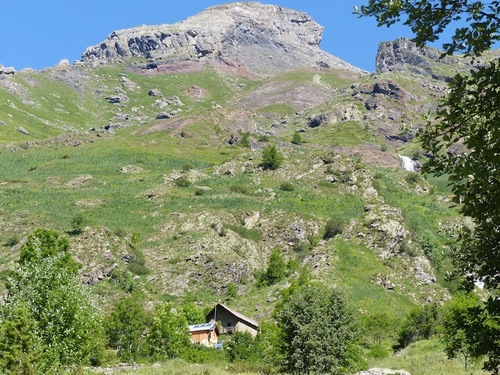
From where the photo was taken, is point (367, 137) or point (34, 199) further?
point (367, 137)

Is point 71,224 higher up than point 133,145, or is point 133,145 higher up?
point 133,145

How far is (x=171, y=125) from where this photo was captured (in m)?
174

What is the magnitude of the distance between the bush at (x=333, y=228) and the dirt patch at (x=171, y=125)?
90.4 metres

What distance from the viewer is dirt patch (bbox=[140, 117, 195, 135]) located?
172 metres

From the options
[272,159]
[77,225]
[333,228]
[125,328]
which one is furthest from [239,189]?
[125,328]

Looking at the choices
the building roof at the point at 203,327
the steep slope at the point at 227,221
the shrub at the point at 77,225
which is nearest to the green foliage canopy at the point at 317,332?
the steep slope at the point at 227,221

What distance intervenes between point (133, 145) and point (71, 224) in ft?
201

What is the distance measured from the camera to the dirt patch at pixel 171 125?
565ft

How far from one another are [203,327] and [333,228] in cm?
3003

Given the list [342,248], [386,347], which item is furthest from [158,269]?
[386,347]

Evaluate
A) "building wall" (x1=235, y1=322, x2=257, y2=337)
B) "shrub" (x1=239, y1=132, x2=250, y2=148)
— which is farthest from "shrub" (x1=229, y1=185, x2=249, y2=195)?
"shrub" (x1=239, y1=132, x2=250, y2=148)

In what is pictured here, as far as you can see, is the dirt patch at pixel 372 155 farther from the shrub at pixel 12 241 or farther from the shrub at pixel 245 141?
the shrub at pixel 12 241

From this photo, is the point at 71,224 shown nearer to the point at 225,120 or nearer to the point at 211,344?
the point at 211,344

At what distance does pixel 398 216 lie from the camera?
295 feet
